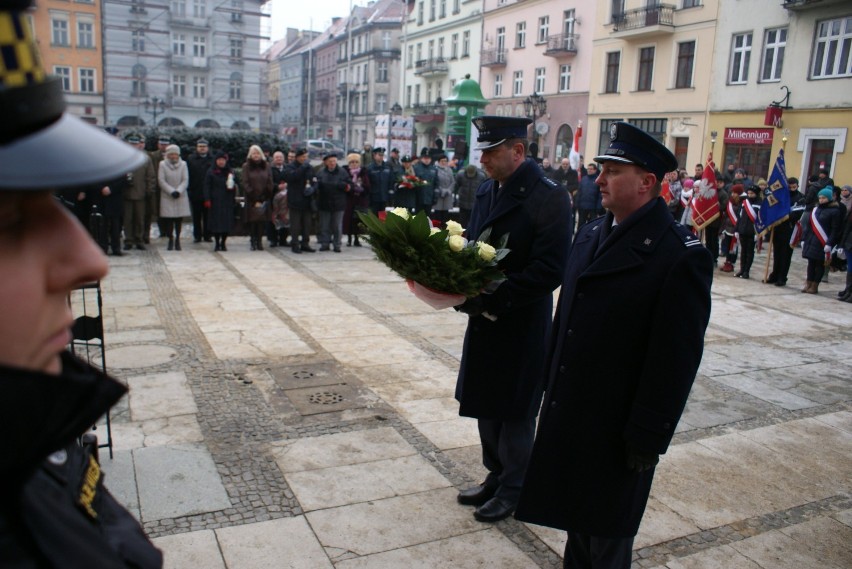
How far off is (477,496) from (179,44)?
5671cm

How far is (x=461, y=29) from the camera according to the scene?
47281 millimetres

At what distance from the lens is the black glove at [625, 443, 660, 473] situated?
275cm

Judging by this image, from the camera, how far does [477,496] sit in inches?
158

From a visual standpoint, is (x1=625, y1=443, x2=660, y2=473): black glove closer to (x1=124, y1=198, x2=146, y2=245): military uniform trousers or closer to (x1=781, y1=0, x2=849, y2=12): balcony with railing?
(x1=124, y1=198, x2=146, y2=245): military uniform trousers

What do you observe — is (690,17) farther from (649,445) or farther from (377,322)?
(649,445)

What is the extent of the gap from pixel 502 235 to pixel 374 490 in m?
1.66

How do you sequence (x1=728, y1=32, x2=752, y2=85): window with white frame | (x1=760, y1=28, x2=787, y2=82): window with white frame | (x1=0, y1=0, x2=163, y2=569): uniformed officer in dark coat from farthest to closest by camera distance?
(x1=728, y1=32, x2=752, y2=85): window with white frame → (x1=760, y1=28, x2=787, y2=82): window with white frame → (x1=0, y1=0, x2=163, y2=569): uniformed officer in dark coat

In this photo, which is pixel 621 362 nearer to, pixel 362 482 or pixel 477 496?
pixel 477 496

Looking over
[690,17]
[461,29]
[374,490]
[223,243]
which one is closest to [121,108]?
[461,29]

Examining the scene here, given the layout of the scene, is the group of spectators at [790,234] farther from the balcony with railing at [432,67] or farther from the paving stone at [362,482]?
the balcony with railing at [432,67]

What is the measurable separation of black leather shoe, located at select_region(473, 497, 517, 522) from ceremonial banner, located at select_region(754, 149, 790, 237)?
1031 cm

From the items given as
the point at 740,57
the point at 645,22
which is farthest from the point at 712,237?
the point at 645,22

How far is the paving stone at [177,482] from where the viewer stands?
3811 millimetres

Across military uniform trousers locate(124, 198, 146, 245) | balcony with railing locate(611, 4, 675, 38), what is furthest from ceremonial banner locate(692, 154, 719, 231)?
balcony with railing locate(611, 4, 675, 38)
